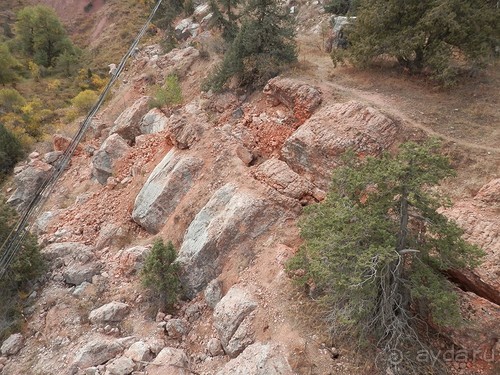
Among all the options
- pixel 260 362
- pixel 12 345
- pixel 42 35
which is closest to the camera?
pixel 260 362

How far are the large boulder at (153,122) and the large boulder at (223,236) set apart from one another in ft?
29.9

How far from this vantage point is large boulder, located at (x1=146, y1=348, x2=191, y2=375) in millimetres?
10391

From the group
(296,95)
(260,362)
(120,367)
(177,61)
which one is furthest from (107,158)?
(260,362)

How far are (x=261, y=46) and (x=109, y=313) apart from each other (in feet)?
47.2

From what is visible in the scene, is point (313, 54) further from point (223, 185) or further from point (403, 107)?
point (223, 185)

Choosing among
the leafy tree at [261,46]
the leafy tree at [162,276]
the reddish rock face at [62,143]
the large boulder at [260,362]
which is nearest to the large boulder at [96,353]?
the leafy tree at [162,276]

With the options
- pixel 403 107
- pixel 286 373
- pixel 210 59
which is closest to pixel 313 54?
pixel 210 59

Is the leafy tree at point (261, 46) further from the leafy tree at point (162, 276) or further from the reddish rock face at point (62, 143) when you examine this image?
the reddish rock face at point (62, 143)

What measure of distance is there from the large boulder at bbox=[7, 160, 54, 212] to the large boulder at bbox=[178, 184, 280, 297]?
13327mm

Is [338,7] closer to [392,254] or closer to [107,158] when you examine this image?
[107,158]

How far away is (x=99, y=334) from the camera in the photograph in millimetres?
12172

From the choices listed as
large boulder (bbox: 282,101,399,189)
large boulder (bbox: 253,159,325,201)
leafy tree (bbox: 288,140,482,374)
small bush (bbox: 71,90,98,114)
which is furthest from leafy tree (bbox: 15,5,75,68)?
leafy tree (bbox: 288,140,482,374)

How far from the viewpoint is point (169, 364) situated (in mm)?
10508

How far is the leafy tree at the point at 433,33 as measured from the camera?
1551 centimetres
